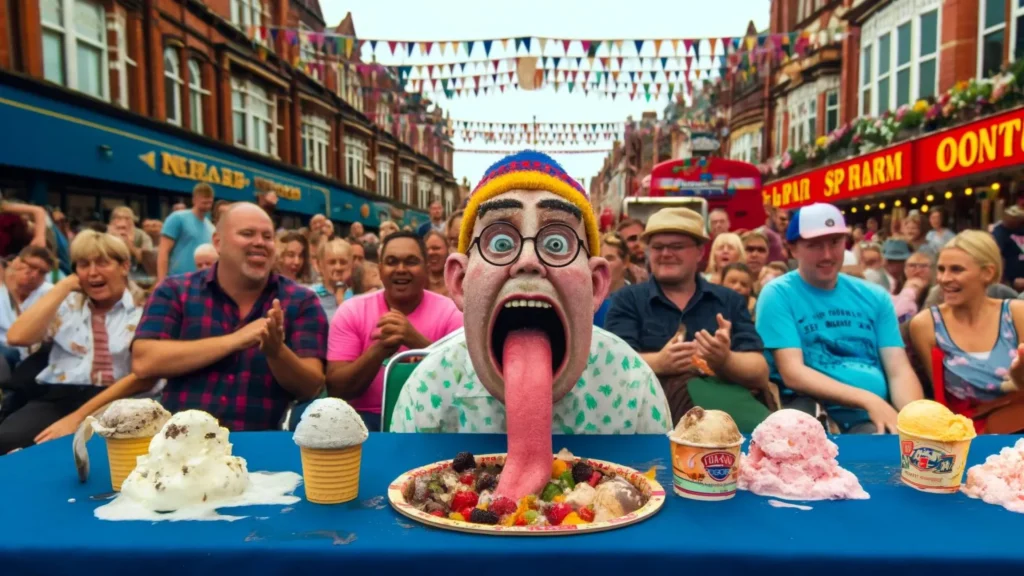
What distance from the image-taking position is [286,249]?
17.9ft

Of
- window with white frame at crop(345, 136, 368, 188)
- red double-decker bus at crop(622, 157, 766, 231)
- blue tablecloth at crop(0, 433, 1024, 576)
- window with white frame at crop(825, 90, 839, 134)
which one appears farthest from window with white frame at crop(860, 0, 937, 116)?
window with white frame at crop(345, 136, 368, 188)

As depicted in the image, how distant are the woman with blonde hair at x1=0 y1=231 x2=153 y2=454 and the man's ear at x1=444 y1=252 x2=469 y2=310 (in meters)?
2.45

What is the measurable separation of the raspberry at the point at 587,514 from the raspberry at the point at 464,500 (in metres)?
0.22

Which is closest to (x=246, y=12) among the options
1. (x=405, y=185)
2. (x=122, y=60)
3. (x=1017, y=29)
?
(x=122, y=60)

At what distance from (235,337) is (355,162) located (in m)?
22.9

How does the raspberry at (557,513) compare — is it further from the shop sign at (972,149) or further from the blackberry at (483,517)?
the shop sign at (972,149)

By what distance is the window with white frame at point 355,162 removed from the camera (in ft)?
79.5

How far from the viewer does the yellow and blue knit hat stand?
69.9 inches

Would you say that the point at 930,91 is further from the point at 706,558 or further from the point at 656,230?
the point at 706,558

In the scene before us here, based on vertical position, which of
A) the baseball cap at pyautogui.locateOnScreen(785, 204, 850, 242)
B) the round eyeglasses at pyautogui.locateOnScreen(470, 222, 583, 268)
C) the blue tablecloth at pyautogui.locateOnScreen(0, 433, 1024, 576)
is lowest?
the blue tablecloth at pyautogui.locateOnScreen(0, 433, 1024, 576)

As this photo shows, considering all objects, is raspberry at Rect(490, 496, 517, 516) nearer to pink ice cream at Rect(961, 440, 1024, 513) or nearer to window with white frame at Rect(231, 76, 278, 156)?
pink ice cream at Rect(961, 440, 1024, 513)

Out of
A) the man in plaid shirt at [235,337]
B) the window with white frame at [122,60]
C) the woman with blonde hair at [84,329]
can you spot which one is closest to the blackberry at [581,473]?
the man in plaid shirt at [235,337]

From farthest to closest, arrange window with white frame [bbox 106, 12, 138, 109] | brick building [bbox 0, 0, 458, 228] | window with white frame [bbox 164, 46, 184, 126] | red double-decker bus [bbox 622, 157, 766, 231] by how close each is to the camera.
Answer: window with white frame [bbox 164, 46, 184, 126]
red double-decker bus [bbox 622, 157, 766, 231]
window with white frame [bbox 106, 12, 138, 109]
brick building [bbox 0, 0, 458, 228]

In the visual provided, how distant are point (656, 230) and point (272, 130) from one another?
55.0 feet
